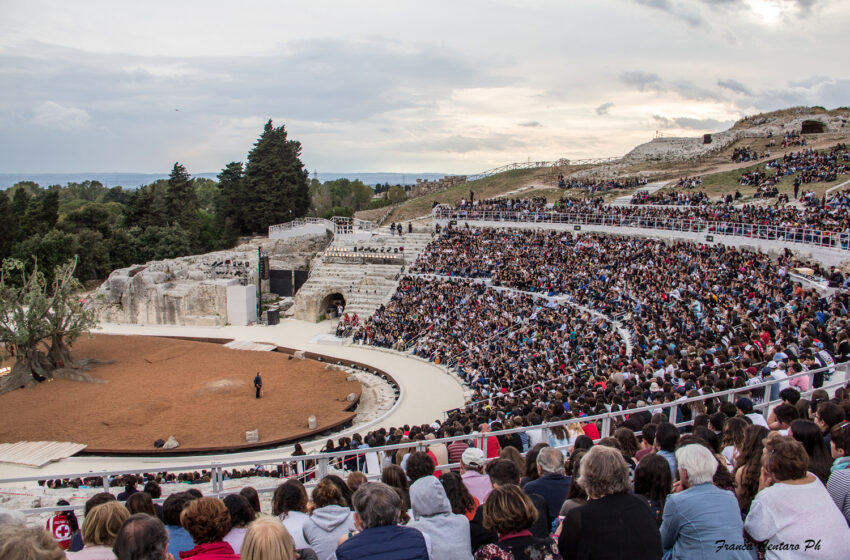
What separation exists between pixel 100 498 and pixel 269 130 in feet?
191

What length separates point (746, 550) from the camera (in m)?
4.33

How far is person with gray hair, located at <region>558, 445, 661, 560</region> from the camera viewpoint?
407 centimetres

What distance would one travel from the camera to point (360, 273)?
41.0 metres

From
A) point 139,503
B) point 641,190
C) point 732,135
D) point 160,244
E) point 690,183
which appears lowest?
point 139,503

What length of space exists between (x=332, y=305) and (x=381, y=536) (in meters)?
38.2

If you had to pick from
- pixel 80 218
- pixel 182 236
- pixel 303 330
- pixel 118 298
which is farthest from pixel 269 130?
pixel 303 330

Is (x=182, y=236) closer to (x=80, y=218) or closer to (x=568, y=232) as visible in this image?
(x=80, y=218)

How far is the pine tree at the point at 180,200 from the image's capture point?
6244cm

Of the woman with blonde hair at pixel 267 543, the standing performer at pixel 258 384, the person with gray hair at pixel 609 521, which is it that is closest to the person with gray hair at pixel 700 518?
the person with gray hair at pixel 609 521

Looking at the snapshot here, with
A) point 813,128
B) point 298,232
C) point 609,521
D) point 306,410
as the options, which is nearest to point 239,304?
point 298,232

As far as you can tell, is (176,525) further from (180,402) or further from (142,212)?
(142,212)

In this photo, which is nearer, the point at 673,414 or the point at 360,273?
the point at 673,414

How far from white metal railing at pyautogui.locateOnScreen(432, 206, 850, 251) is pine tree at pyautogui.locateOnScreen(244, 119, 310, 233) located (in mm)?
17772

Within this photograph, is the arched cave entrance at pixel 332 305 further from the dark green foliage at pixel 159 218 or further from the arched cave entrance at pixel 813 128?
the arched cave entrance at pixel 813 128
